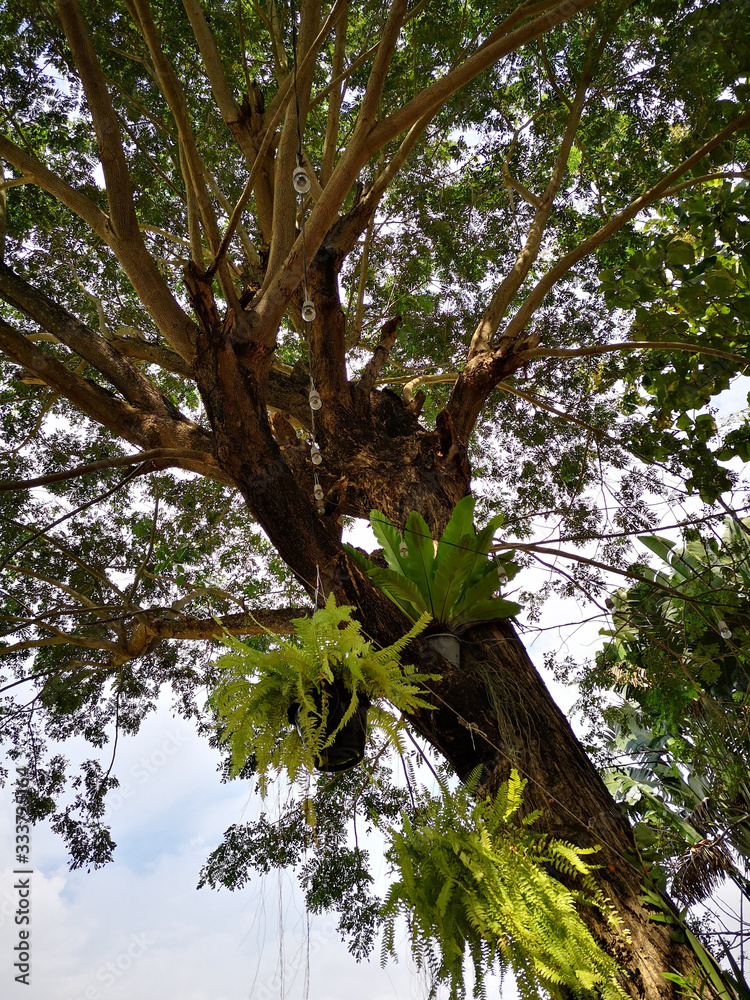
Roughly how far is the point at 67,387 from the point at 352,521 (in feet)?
11.0

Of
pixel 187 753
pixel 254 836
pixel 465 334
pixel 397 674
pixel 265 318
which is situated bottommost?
pixel 397 674

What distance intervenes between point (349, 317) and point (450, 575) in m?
3.61

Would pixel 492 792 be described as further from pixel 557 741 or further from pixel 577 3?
pixel 577 3

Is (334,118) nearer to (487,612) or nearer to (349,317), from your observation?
(349,317)

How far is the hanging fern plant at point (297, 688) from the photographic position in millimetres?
1768

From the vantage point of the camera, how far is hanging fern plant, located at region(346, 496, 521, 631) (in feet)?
8.02

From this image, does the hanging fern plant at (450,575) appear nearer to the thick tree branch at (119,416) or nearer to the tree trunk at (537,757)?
the tree trunk at (537,757)

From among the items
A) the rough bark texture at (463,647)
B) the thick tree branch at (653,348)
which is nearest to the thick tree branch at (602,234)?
the thick tree branch at (653,348)

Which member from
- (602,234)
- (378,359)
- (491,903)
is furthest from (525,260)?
(491,903)

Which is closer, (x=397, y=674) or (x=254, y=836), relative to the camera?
(x=397, y=674)

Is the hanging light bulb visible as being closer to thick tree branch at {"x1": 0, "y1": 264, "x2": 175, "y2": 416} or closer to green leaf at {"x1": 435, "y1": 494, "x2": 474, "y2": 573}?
green leaf at {"x1": 435, "y1": 494, "x2": 474, "y2": 573}

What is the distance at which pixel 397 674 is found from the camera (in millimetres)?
1821

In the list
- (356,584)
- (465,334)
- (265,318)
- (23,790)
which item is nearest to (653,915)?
(356,584)

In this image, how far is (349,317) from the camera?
5.60 m
